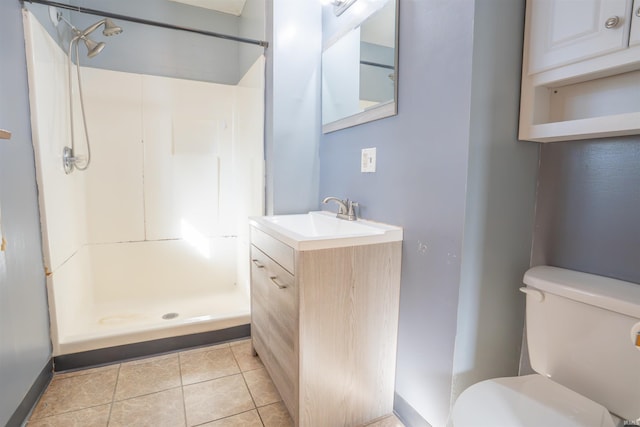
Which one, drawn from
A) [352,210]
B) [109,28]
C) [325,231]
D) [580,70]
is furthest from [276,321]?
[109,28]

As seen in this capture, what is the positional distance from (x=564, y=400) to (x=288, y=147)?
1695 millimetres

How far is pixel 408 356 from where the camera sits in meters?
1.36

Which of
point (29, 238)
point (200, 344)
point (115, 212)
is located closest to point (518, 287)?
point (200, 344)

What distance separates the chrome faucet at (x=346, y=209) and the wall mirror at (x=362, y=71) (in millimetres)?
407

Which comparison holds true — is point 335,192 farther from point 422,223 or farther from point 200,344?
point 200,344

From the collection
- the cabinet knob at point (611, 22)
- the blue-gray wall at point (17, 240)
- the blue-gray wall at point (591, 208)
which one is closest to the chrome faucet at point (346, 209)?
the blue-gray wall at point (591, 208)

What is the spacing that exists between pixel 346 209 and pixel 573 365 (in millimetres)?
1089

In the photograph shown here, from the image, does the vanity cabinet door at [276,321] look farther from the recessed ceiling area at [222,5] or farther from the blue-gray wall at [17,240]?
the recessed ceiling area at [222,5]

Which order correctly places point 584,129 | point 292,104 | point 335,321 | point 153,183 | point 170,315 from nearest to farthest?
point 584,129 < point 335,321 < point 292,104 < point 170,315 < point 153,183

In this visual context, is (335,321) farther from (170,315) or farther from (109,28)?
(109,28)

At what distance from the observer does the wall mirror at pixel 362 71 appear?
1.41 metres

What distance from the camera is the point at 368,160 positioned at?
5.19 feet

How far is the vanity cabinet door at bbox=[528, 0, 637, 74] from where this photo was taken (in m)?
0.88

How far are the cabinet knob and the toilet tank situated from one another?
75 cm
